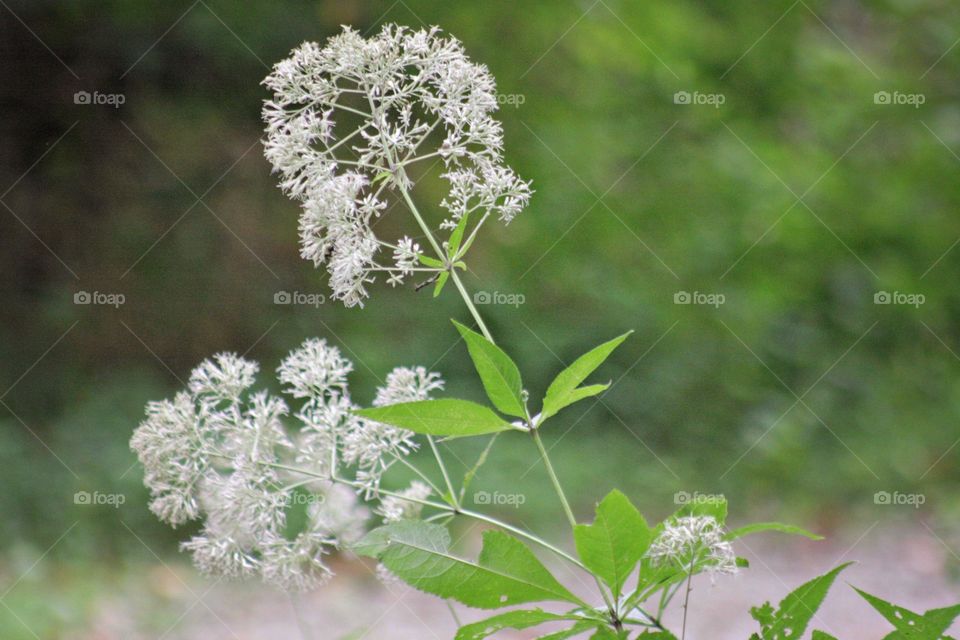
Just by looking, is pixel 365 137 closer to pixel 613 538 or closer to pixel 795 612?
pixel 613 538

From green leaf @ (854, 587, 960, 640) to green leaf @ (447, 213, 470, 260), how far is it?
411 millimetres

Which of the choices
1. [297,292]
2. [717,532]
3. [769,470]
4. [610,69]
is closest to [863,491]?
[769,470]

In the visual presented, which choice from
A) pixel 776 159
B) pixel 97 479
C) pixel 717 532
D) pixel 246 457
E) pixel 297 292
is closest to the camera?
pixel 717 532

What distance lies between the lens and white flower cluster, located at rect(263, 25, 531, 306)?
0.85 meters

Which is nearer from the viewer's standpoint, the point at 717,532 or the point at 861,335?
the point at 717,532

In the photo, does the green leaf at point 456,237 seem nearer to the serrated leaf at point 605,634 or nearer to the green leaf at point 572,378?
the green leaf at point 572,378

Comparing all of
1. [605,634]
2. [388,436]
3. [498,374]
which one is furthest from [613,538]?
[388,436]

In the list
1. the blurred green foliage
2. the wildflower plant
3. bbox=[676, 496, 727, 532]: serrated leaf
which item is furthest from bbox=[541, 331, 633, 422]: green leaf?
the blurred green foliage

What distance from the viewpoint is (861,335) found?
469cm

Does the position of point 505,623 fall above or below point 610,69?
below

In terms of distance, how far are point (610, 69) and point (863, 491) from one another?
2.34 meters

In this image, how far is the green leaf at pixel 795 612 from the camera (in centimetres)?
69

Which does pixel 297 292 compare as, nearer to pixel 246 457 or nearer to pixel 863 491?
pixel 863 491

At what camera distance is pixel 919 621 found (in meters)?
0.65
